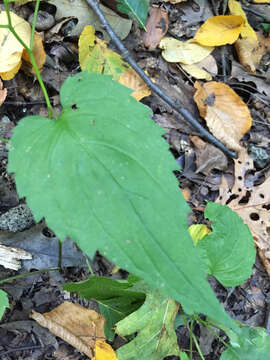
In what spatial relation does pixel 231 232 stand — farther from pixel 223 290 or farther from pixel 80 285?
pixel 80 285

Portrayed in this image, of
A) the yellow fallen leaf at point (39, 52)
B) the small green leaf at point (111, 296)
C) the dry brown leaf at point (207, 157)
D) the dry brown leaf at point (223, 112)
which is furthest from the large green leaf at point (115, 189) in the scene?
the dry brown leaf at point (223, 112)

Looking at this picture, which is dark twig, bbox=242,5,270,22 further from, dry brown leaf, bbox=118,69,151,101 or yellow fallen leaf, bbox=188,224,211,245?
yellow fallen leaf, bbox=188,224,211,245

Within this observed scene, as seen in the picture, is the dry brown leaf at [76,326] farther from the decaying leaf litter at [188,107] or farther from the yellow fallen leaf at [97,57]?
the yellow fallen leaf at [97,57]

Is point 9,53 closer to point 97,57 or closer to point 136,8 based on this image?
point 97,57

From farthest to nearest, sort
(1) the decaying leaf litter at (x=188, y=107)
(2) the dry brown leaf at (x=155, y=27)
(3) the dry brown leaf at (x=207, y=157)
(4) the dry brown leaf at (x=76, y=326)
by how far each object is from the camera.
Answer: (2) the dry brown leaf at (x=155, y=27) → (3) the dry brown leaf at (x=207, y=157) → (1) the decaying leaf litter at (x=188, y=107) → (4) the dry brown leaf at (x=76, y=326)

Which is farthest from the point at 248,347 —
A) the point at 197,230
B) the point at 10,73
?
the point at 10,73

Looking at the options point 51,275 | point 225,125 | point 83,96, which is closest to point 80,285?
point 51,275

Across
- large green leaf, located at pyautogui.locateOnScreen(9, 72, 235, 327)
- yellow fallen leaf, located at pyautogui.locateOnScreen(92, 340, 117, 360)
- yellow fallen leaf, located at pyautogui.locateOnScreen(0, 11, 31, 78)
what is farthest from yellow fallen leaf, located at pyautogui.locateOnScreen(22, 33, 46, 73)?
yellow fallen leaf, located at pyautogui.locateOnScreen(92, 340, 117, 360)
